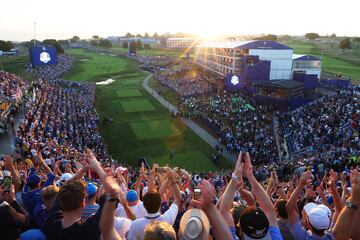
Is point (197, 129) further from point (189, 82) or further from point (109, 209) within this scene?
point (109, 209)

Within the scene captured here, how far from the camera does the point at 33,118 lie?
923 inches

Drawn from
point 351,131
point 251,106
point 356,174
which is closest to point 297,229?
point 356,174

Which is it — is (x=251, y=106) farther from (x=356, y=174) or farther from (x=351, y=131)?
(x=356, y=174)

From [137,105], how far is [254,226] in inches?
1548

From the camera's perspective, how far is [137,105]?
4197cm

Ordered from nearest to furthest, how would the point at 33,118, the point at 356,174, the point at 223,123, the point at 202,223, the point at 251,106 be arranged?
the point at 202,223
the point at 356,174
the point at 33,118
the point at 223,123
the point at 251,106

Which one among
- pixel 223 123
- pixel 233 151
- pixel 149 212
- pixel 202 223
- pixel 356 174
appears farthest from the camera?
pixel 223 123

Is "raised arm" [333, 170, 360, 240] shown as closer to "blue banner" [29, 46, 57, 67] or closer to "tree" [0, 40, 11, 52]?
"blue banner" [29, 46, 57, 67]

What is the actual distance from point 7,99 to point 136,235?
26090 mm

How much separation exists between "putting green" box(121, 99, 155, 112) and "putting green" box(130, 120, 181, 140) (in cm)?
553

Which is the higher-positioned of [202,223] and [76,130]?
[202,223]

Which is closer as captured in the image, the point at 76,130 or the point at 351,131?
the point at 351,131

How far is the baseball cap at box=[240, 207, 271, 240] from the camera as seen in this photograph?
324 cm

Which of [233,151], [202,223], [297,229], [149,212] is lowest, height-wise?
[233,151]
